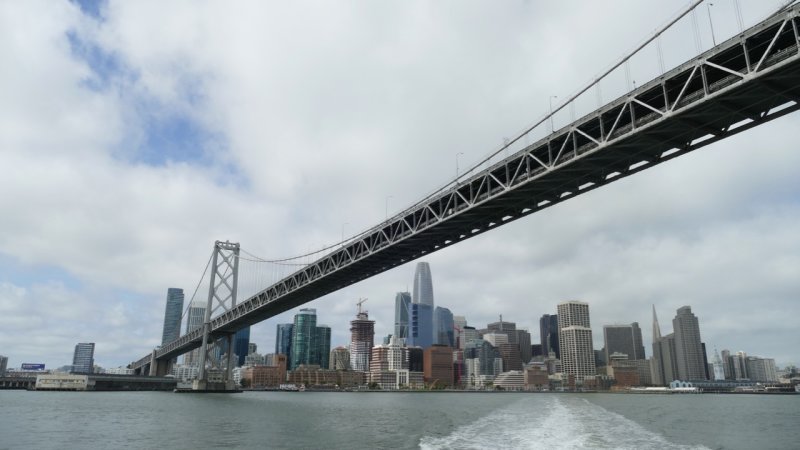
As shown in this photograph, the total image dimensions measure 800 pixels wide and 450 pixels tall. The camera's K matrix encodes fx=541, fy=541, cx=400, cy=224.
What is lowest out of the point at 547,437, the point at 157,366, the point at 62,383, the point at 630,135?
the point at 547,437

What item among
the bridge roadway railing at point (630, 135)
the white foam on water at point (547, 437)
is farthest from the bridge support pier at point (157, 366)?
the white foam on water at point (547, 437)

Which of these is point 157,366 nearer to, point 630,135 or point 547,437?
point 547,437

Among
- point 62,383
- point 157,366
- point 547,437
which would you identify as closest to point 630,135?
point 547,437

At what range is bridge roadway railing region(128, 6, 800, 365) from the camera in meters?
21.1

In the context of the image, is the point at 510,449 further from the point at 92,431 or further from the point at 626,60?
the point at 92,431

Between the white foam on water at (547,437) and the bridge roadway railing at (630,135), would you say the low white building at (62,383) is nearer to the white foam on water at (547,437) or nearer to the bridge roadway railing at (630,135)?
the bridge roadway railing at (630,135)

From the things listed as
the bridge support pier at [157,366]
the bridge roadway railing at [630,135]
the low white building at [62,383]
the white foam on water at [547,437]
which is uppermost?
the bridge roadway railing at [630,135]

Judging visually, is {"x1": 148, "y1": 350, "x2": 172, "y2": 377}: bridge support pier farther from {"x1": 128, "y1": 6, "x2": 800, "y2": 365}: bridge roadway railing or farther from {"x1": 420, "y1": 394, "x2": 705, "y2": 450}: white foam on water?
{"x1": 420, "y1": 394, "x2": 705, "y2": 450}: white foam on water

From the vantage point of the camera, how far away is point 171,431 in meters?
31.3

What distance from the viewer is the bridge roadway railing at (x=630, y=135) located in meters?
21.1

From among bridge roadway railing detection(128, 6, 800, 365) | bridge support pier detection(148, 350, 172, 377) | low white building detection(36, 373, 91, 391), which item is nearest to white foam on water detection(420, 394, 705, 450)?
bridge roadway railing detection(128, 6, 800, 365)

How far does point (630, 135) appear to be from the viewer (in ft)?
82.5

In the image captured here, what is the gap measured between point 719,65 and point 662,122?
3.03 m

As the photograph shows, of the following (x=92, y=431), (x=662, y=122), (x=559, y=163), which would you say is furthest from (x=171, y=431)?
(x=662, y=122)
